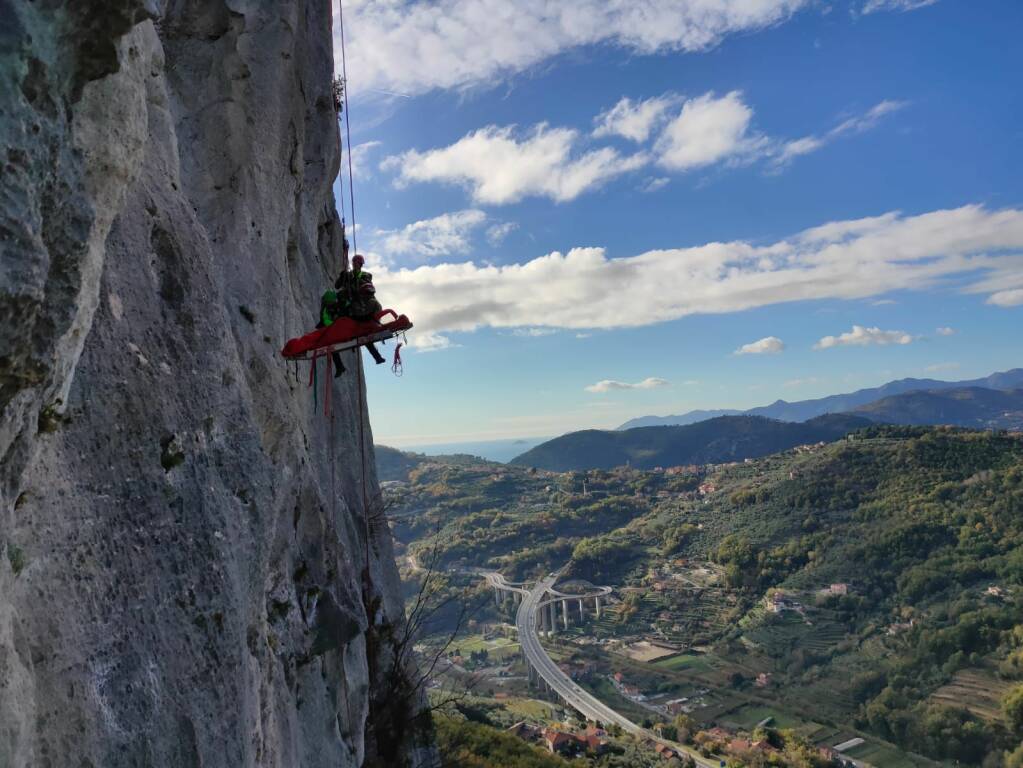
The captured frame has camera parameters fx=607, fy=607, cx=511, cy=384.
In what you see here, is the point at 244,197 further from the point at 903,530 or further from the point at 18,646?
the point at 903,530

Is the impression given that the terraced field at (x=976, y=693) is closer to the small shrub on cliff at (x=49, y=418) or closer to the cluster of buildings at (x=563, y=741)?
the cluster of buildings at (x=563, y=741)

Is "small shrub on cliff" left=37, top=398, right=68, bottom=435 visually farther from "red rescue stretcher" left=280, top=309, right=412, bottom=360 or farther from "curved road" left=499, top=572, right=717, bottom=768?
"curved road" left=499, top=572, right=717, bottom=768

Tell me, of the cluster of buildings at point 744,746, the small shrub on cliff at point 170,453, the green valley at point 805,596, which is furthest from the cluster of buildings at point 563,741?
the small shrub on cliff at point 170,453

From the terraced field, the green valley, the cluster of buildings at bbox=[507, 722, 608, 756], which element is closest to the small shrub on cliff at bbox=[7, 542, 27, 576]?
the green valley

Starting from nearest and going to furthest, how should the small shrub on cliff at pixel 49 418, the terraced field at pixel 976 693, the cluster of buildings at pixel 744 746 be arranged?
the small shrub on cliff at pixel 49 418 → the cluster of buildings at pixel 744 746 → the terraced field at pixel 976 693

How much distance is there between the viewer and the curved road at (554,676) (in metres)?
58.8

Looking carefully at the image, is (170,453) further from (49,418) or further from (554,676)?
(554,676)

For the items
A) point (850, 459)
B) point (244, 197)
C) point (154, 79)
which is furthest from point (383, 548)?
point (850, 459)

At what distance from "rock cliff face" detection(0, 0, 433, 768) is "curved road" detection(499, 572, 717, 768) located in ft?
185

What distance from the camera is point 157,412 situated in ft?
16.6

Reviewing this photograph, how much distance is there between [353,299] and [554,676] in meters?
77.1

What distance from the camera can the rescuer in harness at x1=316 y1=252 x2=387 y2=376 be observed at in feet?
28.8

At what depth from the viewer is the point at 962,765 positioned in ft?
175

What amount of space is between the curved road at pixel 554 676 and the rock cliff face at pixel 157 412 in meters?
56.4
